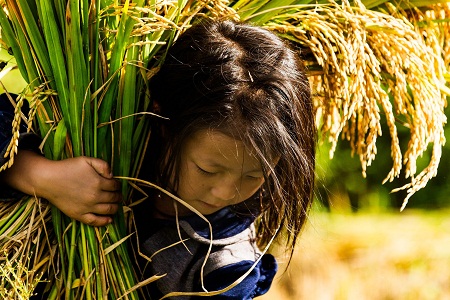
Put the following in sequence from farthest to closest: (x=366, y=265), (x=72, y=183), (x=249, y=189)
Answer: (x=366, y=265), (x=249, y=189), (x=72, y=183)

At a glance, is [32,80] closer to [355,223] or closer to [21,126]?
[21,126]

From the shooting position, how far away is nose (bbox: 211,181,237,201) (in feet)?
5.23

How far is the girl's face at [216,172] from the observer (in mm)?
1566

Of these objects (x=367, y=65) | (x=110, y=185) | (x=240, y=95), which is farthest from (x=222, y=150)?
(x=367, y=65)

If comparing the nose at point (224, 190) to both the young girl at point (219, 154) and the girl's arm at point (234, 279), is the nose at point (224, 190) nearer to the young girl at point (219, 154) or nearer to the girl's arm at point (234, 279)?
the young girl at point (219, 154)

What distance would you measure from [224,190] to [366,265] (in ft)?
5.93

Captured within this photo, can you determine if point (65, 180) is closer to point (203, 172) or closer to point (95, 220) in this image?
point (95, 220)

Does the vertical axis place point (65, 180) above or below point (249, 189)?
above

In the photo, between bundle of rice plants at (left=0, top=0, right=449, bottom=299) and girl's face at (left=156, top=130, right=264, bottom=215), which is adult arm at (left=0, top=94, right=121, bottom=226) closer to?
bundle of rice plants at (left=0, top=0, right=449, bottom=299)

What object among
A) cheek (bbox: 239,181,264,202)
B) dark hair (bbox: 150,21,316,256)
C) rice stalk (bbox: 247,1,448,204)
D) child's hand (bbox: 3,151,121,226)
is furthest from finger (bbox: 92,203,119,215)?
rice stalk (bbox: 247,1,448,204)

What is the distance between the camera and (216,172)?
5.22 ft

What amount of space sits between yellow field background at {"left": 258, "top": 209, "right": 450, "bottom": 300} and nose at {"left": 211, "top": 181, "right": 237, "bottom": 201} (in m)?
1.59

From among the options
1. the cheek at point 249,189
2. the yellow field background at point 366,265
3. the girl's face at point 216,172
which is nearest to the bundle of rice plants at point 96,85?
the girl's face at point 216,172

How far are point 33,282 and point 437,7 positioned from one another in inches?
44.5
